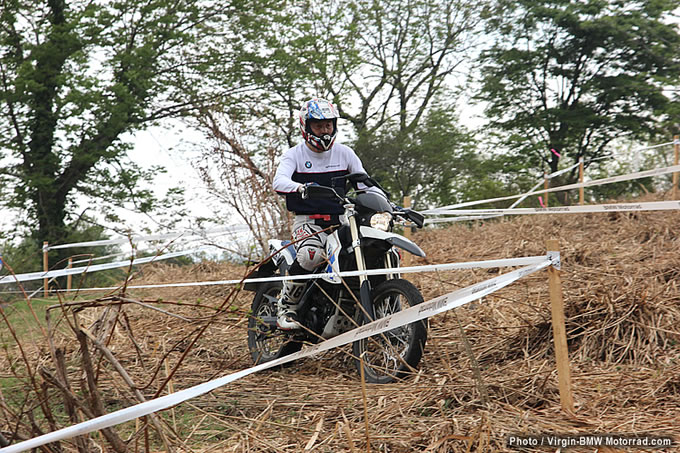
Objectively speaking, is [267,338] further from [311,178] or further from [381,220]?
[381,220]

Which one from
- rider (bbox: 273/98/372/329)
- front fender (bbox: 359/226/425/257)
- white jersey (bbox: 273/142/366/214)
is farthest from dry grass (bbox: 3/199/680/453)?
white jersey (bbox: 273/142/366/214)

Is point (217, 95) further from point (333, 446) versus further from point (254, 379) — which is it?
point (333, 446)

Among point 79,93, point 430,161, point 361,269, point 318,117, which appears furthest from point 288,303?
point 430,161

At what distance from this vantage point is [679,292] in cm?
521

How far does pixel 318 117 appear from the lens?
5.21m

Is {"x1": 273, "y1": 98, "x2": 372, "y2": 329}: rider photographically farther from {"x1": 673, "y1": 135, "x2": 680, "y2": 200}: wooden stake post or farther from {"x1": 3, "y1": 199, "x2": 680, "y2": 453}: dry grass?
{"x1": 673, "y1": 135, "x2": 680, "y2": 200}: wooden stake post

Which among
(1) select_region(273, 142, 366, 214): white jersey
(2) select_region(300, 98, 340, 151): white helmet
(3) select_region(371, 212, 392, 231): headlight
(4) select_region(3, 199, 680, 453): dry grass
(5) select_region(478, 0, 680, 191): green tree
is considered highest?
(5) select_region(478, 0, 680, 191): green tree

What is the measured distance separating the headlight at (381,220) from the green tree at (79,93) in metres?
15.1

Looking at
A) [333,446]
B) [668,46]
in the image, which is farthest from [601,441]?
[668,46]

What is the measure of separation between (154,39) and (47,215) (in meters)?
5.80

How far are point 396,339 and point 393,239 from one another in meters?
0.67

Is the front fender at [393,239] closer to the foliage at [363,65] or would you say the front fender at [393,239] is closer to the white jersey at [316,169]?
the white jersey at [316,169]

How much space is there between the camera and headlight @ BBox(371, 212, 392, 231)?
4631 millimetres

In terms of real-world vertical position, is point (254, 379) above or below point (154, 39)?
below
